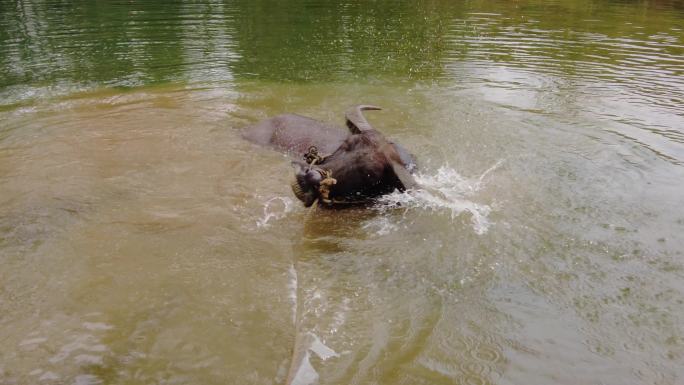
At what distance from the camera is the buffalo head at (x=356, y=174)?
547 centimetres

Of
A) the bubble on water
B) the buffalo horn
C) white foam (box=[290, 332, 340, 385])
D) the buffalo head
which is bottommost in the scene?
white foam (box=[290, 332, 340, 385])

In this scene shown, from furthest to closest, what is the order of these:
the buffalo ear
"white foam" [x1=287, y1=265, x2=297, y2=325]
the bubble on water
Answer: the bubble on water, the buffalo ear, "white foam" [x1=287, y1=265, x2=297, y2=325]

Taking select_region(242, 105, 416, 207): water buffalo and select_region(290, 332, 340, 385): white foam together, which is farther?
select_region(242, 105, 416, 207): water buffalo

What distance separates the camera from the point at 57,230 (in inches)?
213

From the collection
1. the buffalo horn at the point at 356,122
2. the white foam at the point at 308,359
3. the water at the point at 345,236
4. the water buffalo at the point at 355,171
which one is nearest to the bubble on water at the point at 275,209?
the water at the point at 345,236

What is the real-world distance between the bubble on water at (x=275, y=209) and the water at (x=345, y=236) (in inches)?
1.0

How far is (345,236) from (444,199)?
141 cm

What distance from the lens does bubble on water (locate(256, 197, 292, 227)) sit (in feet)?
18.7

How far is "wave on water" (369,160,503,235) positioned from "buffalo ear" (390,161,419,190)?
88 mm

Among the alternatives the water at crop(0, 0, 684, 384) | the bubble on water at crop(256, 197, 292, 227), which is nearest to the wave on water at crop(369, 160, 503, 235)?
the water at crop(0, 0, 684, 384)

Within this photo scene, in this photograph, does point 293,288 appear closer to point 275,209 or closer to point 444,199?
point 275,209

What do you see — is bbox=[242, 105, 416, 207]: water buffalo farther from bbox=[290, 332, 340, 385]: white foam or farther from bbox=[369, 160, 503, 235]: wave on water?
bbox=[290, 332, 340, 385]: white foam

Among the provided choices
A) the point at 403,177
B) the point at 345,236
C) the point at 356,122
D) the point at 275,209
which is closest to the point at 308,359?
the point at 345,236

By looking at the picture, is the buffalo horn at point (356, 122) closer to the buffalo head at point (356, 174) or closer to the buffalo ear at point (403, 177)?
the buffalo head at point (356, 174)
